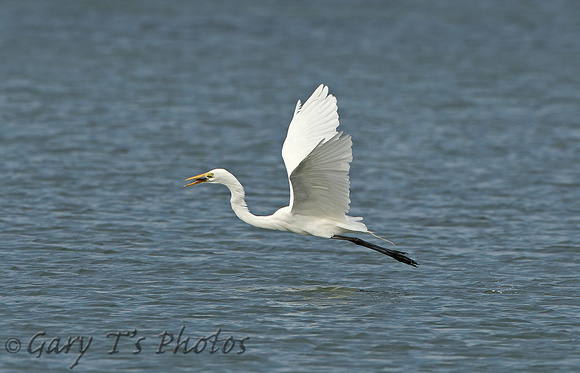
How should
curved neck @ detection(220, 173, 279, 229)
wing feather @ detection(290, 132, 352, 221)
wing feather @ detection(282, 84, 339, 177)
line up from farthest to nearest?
wing feather @ detection(282, 84, 339, 177) < curved neck @ detection(220, 173, 279, 229) < wing feather @ detection(290, 132, 352, 221)

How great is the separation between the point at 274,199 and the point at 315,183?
15.0 feet

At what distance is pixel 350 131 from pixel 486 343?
10.5 m

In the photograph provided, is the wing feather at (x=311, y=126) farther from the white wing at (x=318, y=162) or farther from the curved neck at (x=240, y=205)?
the curved neck at (x=240, y=205)

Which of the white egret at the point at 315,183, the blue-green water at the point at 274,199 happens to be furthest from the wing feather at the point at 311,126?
the blue-green water at the point at 274,199

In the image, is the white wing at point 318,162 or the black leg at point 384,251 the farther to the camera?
the black leg at point 384,251

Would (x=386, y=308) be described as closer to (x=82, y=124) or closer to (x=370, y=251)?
(x=370, y=251)

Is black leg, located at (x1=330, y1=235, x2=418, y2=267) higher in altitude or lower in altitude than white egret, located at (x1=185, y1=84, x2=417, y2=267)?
lower

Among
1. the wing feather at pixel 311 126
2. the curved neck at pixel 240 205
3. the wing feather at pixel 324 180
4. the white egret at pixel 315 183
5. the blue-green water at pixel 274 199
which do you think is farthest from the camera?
the wing feather at pixel 311 126

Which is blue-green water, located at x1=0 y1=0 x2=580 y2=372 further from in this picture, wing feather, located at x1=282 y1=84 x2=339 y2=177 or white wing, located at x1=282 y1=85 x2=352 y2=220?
wing feather, located at x1=282 y1=84 x2=339 y2=177

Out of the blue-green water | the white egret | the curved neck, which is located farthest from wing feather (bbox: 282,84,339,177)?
the blue-green water

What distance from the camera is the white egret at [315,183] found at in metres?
8.77

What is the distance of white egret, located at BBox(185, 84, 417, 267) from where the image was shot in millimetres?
8773

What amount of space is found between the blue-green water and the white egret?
0.57 m

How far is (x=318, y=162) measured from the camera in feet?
28.5
